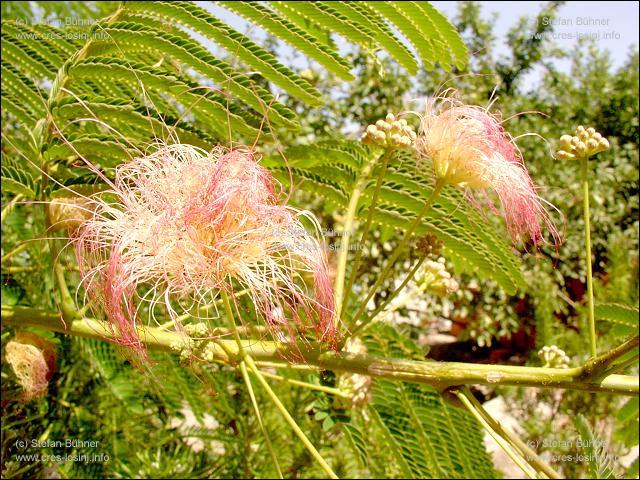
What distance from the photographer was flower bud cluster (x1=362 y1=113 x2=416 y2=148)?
1288 millimetres

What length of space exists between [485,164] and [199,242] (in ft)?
2.19

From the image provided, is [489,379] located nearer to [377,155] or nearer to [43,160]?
[377,155]

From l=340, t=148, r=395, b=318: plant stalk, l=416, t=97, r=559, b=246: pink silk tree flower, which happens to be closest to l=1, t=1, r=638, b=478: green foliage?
l=416, t=97, r=559, b=246: pink silk tree flower

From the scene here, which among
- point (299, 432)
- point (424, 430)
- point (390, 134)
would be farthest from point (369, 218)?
point (424, 430)

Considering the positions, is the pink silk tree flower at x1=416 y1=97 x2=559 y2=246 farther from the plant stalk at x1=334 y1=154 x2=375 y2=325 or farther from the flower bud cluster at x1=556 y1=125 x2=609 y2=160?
the plant stalk at x1=334 y1=154 x2=375 y2=325

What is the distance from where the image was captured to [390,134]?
51.1 inches

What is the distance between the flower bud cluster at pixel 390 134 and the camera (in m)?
1.29

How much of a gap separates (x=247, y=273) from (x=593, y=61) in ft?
36.2

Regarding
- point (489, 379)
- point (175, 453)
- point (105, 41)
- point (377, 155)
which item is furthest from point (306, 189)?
point (175, 453)

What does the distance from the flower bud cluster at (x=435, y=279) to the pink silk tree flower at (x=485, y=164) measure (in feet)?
0.78

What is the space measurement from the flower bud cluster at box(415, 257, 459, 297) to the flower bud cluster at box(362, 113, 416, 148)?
0.45 metres

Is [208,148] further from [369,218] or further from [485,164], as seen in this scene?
[485,164]

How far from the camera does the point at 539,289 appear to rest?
25.6 feet

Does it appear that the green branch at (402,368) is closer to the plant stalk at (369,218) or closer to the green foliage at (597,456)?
the plant stalk at (369,218)
